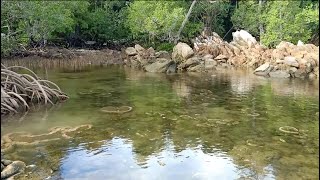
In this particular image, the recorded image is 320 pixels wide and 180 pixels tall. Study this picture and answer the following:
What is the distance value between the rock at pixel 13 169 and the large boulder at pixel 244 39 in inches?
1004

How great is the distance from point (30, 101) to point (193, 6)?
24.6m

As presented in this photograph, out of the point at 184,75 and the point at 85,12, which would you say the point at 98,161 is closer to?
the point at 184,75

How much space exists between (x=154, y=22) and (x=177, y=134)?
2186 centimetres

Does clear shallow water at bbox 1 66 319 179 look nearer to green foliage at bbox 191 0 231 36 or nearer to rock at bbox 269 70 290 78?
rock at bbox 269 70 290 78

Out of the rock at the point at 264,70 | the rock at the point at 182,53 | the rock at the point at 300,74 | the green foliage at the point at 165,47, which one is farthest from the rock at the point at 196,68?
the rock at the point at 300,74

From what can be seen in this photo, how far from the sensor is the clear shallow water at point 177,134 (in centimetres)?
813

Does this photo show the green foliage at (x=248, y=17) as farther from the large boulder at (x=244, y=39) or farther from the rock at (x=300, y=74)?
the rock at (x=300, y=74)

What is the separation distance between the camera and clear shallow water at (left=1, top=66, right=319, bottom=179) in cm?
813

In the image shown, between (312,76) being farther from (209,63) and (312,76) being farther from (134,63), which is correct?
(134,63)

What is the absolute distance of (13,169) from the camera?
25.0ft

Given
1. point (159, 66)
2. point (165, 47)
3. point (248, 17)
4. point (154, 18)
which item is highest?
point (248, 17)

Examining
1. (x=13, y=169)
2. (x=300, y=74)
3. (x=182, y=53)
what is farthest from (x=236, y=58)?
(x=13, y=169)

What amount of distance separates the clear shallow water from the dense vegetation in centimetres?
1019

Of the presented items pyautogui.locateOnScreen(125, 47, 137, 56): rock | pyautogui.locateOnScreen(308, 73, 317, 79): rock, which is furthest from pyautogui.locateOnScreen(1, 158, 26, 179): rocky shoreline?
pyautogui.locateOnScreen(125, 47, 137, 56): rock
